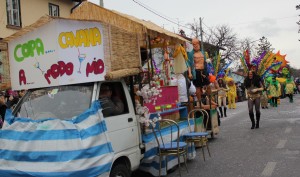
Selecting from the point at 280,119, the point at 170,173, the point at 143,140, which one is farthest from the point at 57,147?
the point at 280,119

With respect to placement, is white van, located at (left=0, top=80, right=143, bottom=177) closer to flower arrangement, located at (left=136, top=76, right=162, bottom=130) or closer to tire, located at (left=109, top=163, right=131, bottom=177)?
tire, located at (left=109, top=163, right=131, bottom=177)

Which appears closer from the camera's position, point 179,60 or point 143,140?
point 143,140

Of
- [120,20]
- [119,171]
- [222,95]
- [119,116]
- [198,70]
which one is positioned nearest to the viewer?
[119,171]

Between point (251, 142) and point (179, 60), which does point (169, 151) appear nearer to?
point (179, 60)

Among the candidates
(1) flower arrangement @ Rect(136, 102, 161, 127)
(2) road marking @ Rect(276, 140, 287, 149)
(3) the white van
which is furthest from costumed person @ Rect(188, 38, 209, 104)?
(3) the white van

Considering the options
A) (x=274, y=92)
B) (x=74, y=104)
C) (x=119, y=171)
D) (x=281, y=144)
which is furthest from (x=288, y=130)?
(x=274, y=92)

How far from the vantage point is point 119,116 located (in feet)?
17.5

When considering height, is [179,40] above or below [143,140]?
above

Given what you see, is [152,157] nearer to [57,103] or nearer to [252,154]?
[57,103]

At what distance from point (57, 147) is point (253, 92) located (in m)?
8.31

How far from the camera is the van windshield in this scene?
194 inches

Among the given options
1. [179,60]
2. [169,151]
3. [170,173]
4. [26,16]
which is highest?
[26,16]

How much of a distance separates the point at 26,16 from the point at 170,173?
1375cm

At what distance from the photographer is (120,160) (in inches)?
206
